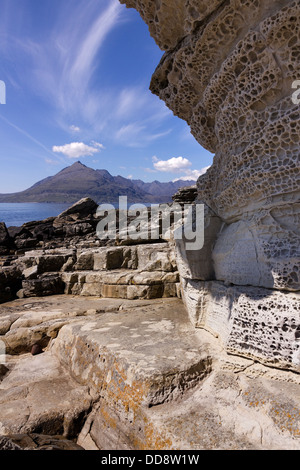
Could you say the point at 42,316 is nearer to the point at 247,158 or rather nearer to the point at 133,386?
the point at 133,386

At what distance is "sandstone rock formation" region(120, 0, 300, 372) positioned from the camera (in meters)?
2.57

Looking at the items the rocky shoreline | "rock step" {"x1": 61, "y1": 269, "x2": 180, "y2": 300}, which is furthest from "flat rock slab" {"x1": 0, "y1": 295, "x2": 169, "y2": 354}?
"rock step" {"x1": 61, "y1": 269, "x2": 180, "y2": 300}

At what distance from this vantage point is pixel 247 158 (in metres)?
3.03

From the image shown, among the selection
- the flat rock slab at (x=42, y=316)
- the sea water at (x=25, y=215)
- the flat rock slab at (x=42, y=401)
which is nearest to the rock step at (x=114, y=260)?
the flat rock slab at (x=42, y=316)

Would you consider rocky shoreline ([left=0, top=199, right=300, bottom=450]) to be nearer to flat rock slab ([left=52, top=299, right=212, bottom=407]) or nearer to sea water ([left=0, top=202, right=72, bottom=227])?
flat rock slab ([left=52, top=299, right=212, bottom=407])

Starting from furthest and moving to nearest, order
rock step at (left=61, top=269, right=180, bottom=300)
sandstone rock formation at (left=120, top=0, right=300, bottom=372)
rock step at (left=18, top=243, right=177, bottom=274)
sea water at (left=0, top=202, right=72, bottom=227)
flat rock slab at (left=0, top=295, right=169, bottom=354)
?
sea water at (left=0, top=202, right=72, bottom=227) < rock step at (left=18, top=243, right=177, bottom=274) < rock step at (left=61, top=269, right=180, bottom=300) < flat rock slab at (left=0, top=295, right=169, bottom=354) < sandstone rock formation at (left=120, top=0, right=300, bottom=372)

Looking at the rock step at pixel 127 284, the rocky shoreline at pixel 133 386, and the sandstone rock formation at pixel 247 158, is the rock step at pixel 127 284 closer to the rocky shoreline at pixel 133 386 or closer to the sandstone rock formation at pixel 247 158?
the rocky shoreline at pixel 133 386

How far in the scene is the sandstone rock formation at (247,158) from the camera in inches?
101

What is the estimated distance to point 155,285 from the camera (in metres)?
5.15

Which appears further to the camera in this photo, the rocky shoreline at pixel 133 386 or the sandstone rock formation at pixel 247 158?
the sandstone rock formation at pixel 247 158

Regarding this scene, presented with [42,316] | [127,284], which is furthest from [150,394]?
[127,284]

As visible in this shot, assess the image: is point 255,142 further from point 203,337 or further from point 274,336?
point 203,337

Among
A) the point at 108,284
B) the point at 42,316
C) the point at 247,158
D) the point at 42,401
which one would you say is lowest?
the point at 42,401

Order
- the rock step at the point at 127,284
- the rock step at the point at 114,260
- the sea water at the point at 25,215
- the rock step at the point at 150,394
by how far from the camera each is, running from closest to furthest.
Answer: the rock step at the point at 150,394
the rock step at the point at 127,284
the rock step at the point at 114,260
the sea water at the point at 25,215
